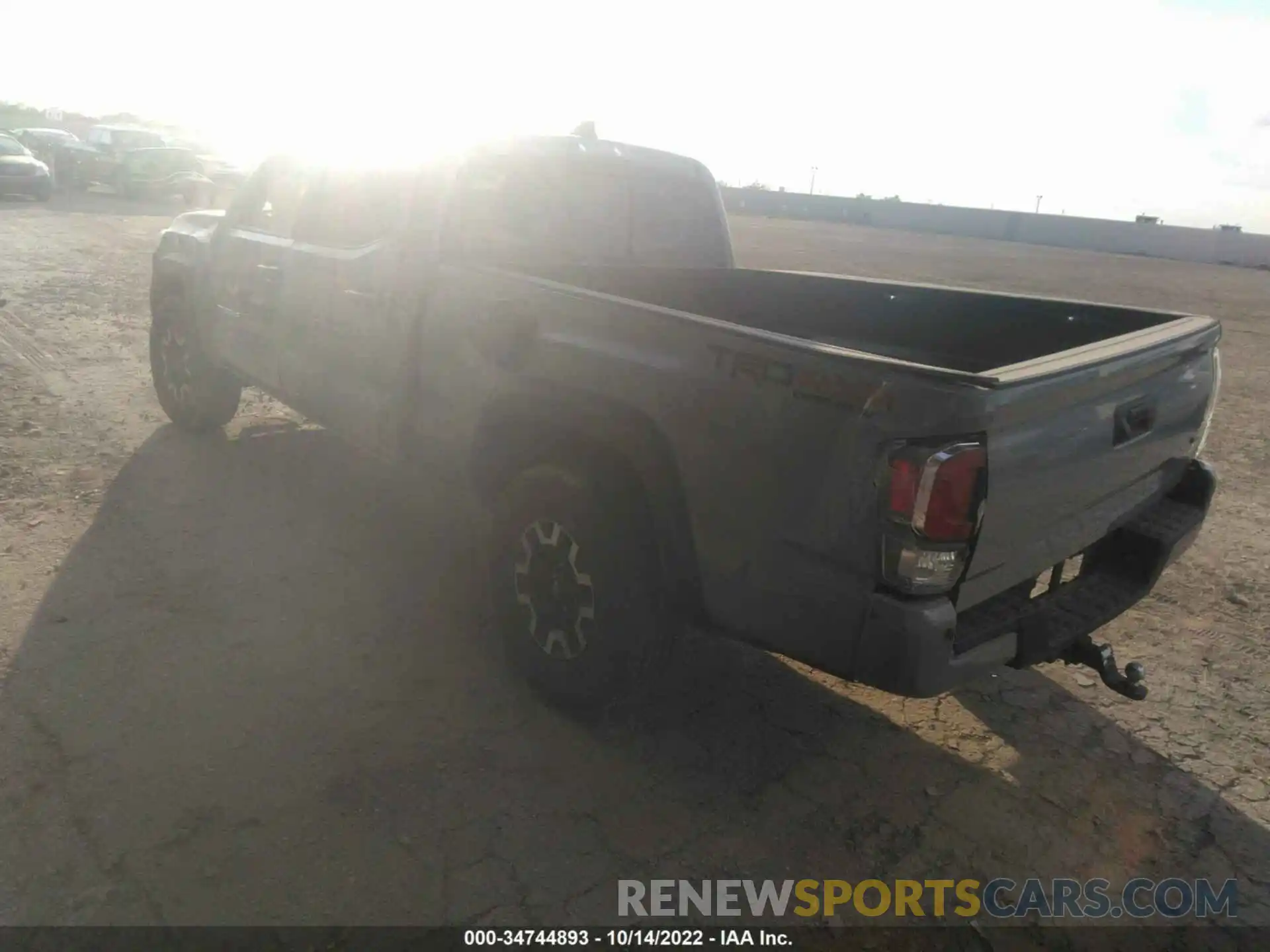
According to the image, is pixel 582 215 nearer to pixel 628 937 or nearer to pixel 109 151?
pixel 628 937

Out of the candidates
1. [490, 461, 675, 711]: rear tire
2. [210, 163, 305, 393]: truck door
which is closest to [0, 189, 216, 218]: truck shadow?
[210, 163, 305, 393]: truck door

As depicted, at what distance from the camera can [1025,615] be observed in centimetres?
257

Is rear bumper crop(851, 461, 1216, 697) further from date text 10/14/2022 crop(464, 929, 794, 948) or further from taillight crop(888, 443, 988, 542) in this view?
A: date text 10/14/2022 crop(464, 929, 794, 948)

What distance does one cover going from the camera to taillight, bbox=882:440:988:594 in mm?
2078

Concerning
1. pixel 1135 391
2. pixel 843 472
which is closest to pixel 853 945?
pixel 843 472

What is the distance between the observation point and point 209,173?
24.2 metres

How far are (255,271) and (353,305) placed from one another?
1.24 m

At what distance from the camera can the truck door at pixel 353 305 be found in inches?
146

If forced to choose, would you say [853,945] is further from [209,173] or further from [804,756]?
[209,173]

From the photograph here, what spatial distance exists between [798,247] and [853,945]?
26.1 meters

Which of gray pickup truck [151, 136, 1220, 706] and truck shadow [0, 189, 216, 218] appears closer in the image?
gray pickup truck [151, 136, 1220, 706]

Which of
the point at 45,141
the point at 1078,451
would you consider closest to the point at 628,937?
the point at 1078,451

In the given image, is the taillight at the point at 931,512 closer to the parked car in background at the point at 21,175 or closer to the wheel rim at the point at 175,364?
the wheel rim at the point at 175,364

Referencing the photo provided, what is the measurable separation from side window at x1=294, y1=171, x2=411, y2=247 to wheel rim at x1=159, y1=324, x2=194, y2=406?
1.60m
